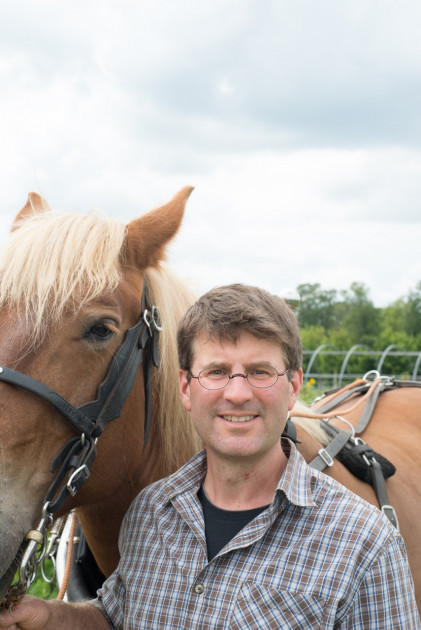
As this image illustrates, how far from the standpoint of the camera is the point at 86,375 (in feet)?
6.88

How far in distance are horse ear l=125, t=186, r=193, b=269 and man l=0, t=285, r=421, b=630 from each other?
0.53 meters

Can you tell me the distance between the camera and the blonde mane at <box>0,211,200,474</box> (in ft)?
6.81

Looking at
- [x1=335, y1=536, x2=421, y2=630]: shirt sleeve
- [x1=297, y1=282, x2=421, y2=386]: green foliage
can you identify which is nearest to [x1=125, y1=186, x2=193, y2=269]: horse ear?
[x1=335, y1=536, x2=421, y2=630]: shirt sleeve

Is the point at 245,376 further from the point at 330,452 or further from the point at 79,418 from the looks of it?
the point at 330,452

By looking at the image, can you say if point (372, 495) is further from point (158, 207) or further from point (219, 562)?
point (158, 207)

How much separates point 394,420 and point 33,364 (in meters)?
2.59

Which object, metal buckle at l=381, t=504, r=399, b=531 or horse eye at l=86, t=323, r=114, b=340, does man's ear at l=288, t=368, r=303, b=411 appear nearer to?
horse eye at l=86, t=323, r=114, b=340

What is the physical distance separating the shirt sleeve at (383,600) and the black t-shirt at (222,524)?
346 mm

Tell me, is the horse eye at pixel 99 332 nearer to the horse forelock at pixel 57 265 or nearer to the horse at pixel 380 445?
the horse forelock at pixel 57 265

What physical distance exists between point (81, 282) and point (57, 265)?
11 cm

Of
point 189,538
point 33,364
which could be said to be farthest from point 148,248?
point 189,538

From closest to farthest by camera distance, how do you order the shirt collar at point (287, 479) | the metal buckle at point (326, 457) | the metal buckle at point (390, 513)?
the shirt collar at point (287, 479), the metal buckle at point (326, 457), the metal buckle at point (390, 513)

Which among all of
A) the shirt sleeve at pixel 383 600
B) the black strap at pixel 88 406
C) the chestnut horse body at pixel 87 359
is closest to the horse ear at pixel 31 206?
the chestnut horse body at pixel 87 359

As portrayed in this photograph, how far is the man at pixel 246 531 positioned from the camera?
167 centimetres
